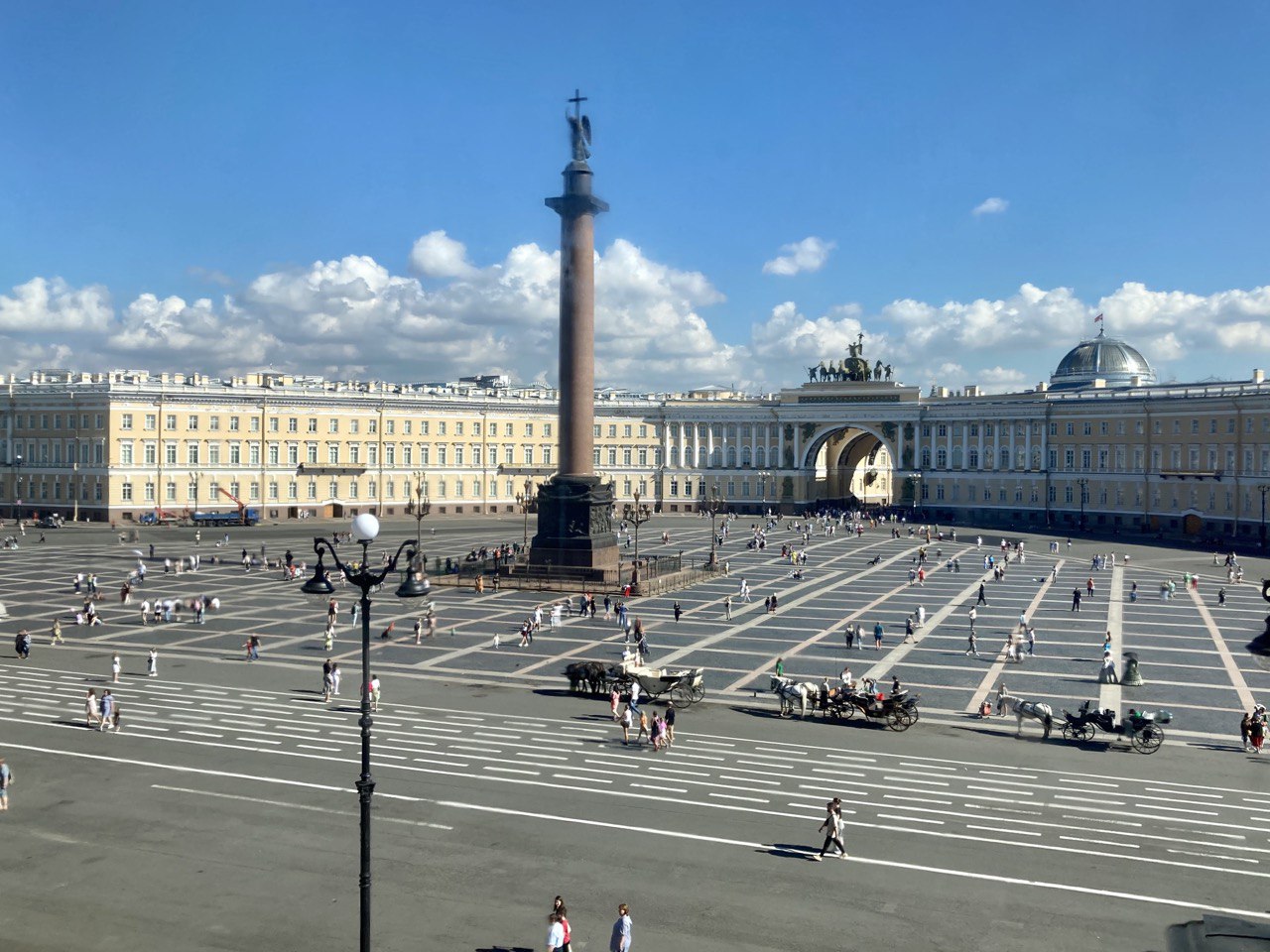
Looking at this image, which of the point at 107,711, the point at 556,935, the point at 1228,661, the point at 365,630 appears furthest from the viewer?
the point at 1228,661

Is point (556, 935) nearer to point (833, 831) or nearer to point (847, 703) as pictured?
point (833, 831)

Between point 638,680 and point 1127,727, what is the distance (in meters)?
12.2

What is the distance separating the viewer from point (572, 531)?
57406mm

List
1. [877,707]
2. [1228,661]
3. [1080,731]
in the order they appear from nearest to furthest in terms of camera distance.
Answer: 1. [1080,731]
2. [877,707]
3. [1228,661]

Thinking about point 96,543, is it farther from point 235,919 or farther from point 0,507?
point 235,919

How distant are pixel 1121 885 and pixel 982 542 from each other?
234 ft

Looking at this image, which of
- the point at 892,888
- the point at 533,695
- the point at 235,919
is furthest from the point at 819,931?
the point at 533,695

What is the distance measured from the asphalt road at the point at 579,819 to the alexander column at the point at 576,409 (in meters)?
21.0

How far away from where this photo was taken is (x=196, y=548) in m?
71.1

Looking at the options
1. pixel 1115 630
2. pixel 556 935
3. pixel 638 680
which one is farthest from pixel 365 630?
pixel 1115 630

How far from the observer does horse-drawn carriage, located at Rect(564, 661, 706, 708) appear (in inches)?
1198

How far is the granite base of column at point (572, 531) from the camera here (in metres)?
56.6

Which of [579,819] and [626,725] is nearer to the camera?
[579,819]

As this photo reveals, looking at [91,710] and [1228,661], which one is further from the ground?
[91,710]
